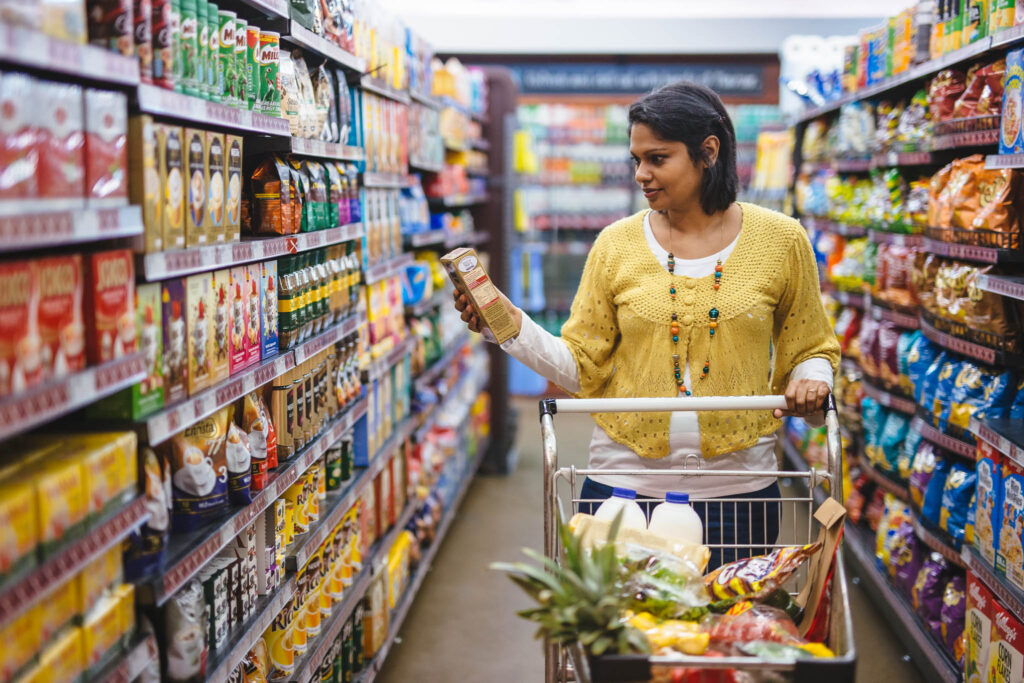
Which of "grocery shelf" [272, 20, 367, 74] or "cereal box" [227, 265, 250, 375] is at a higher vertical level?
"grocery shelf" [272, 20, 367, 74]

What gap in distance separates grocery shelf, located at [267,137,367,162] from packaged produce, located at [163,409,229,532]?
800mm

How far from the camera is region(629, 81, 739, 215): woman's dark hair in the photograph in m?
2.25

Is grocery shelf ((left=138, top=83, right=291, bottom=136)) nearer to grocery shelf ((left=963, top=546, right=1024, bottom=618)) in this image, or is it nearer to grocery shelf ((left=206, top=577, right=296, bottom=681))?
grocery shelf ((left=206, top=577, right=296, bottom=681))

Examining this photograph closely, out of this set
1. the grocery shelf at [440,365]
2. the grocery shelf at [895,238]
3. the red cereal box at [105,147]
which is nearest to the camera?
the red cereal box at [105,147]

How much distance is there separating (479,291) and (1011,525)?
5.21 feet

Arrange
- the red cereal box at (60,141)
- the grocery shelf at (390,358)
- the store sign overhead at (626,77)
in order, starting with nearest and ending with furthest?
the red cereal box at (60,141) < the grocery shelf at (390,358) < the store sign overhead at (626,77)

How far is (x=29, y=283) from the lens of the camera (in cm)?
139

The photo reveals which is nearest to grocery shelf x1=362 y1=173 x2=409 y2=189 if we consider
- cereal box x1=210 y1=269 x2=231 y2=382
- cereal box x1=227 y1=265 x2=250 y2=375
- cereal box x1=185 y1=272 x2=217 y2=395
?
cereal box x1=227 y1=265 x2=250 y2=375

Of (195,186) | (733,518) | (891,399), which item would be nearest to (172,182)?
(195,186)

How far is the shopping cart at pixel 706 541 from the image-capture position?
56.9 inches

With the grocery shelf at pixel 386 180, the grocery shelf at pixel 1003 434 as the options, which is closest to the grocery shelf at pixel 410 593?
the grocery shelf at pixel 386 180

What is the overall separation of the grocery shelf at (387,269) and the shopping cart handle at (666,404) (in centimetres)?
147

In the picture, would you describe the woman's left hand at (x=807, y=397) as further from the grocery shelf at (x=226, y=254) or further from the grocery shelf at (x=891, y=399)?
the grocery shelf at (x=891, y=399)

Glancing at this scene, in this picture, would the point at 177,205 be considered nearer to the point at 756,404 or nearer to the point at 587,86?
the point at 756,404
